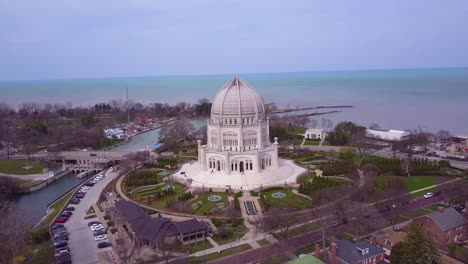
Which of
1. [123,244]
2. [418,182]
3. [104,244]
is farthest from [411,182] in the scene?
[104,244]

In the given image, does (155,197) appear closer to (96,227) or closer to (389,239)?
(96,227)

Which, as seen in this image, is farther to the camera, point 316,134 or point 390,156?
point 316,134

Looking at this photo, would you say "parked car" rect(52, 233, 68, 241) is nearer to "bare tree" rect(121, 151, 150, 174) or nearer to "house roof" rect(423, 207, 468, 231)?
"bare tree" rect(121, 151, 150, 174)

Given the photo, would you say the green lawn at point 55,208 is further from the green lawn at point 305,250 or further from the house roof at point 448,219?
the house roof at point 448,219

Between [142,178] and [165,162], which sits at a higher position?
[165,162]

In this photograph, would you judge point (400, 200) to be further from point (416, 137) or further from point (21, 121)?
point (21, 121)

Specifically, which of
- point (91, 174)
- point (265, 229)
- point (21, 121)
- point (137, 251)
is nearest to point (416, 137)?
point (265, 229)

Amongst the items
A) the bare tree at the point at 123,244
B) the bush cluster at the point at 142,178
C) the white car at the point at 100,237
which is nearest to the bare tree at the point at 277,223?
the bare tree at the point at 123,244
